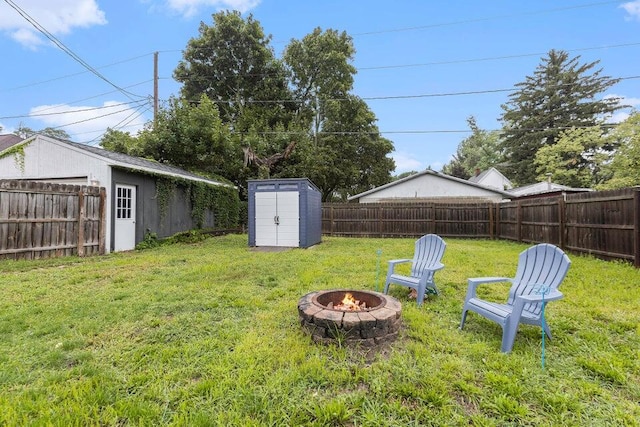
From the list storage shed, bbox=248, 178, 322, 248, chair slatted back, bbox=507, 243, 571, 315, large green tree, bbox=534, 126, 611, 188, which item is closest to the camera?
chair slatted back, bbox=507, 243, 571, 315

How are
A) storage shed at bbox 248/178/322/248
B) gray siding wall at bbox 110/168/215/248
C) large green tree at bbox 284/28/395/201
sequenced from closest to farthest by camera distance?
gray siding wall at bbox 110/168/215/248
storage shed at bbox 248/178/322/248
large green tree at bbox 284/28/395/201

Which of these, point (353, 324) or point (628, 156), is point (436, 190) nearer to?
point (628, 156)

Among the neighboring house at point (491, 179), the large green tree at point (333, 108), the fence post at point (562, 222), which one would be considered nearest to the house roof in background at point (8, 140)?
the large green tree at point (333, 108)

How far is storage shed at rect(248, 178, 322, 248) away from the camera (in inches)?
374

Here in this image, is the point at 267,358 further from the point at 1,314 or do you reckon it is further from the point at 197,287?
the point at 1,314

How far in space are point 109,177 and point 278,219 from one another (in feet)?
15.3

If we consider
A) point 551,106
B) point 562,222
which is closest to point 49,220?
point 562,222

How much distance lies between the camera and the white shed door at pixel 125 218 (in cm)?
839

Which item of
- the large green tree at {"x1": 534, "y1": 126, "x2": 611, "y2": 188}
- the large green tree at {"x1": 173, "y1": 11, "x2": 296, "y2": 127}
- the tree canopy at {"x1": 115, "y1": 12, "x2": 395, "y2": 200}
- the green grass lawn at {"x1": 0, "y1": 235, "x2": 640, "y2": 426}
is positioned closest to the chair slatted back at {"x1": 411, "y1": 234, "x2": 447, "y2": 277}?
the green grass lawn at {"x1": 0, "y1": 235, "x2": 640, "y2": 426}

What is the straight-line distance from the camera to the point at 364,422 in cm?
177

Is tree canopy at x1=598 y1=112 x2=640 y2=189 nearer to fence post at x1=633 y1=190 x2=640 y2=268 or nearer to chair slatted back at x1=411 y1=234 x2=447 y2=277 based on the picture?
fence post at x1=633 y1=190 x2=640 y2=268

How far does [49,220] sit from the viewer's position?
22.8 feet

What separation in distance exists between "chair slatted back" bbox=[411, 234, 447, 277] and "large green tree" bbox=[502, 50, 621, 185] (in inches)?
998

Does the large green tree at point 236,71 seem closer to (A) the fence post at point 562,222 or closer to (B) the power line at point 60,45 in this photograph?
(B) the power line at point 60,45
